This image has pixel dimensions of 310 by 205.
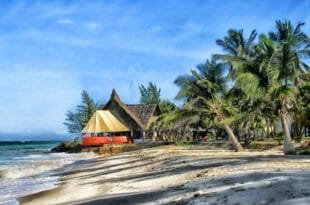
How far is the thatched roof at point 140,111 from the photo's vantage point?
58.9 meters

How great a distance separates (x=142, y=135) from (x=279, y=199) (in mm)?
52536

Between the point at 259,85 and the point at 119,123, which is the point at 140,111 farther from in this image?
the point at 259,85

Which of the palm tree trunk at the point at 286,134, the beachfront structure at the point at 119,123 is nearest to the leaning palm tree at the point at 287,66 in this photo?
the palm tree trunk at the point at 286,134

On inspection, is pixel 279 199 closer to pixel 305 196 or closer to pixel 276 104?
pixel 305 196

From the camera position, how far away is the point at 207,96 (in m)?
28.2

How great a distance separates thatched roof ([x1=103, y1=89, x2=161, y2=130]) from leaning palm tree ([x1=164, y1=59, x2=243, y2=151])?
29.4 metres

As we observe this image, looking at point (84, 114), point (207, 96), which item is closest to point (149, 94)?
point (84, 114)

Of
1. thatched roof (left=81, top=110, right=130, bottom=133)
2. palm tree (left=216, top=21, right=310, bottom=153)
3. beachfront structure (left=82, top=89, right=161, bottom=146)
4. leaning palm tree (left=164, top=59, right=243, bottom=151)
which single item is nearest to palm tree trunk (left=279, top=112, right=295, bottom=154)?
palm tree (left=216, top=21, right=310, bottom=153)

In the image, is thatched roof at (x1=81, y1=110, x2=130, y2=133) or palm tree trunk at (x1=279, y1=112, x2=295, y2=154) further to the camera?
thatched roof at (x1=81, y1=110, x2=130, y2=133)

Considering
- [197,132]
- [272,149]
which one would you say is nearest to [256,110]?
[272,149]

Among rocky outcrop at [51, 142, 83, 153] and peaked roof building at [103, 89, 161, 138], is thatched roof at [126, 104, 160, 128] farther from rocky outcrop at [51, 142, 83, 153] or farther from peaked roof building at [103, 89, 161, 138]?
rocky outcrop at [51, 142, 83, 153]

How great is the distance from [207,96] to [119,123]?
30.6m

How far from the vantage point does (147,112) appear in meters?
60.5

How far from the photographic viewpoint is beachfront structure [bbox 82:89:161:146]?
53.2 meters
